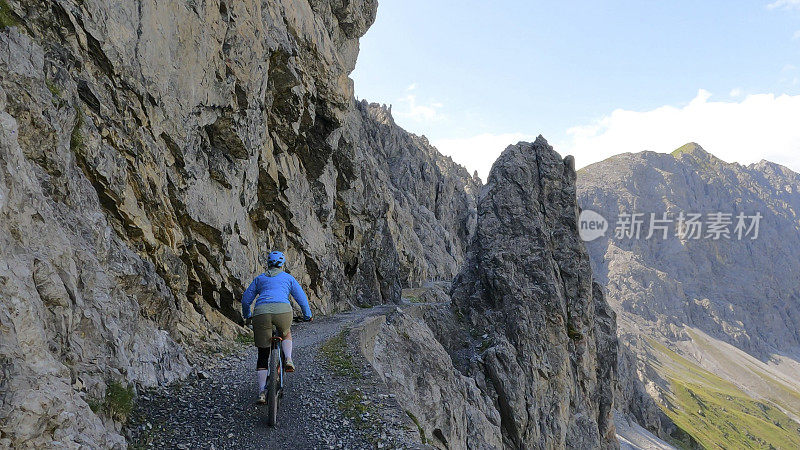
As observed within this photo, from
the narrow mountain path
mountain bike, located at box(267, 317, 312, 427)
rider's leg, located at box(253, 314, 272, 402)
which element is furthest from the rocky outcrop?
rider's leg, located at box(253, 314, 272, 402)

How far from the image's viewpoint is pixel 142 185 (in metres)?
16.9

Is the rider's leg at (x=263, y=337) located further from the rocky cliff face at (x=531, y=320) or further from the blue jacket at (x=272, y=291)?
the rocky cliff face at (x=531, y=320)

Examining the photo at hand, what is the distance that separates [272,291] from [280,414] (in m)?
2.96

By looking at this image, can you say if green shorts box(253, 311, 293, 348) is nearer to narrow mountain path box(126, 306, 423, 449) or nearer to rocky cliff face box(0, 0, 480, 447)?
narrow mountain path box(126, 306, 423, 449)

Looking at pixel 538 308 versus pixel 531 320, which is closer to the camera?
pixel 531 320

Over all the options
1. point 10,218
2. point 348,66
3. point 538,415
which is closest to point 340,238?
point 348,66

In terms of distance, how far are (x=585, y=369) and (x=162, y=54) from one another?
173ft

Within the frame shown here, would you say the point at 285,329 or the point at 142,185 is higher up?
the point at 142,185

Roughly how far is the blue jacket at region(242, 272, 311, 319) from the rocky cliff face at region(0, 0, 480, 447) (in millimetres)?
2915

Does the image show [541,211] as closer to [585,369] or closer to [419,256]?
[585,369]

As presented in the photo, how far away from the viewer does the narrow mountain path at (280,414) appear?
9133 mm

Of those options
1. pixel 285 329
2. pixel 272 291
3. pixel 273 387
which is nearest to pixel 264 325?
pixel 285 329

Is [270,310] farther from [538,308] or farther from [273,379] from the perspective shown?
[538,308]

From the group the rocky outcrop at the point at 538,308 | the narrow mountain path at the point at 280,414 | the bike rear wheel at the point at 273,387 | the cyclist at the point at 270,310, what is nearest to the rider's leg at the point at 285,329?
the cyclist at the point at 270,310
